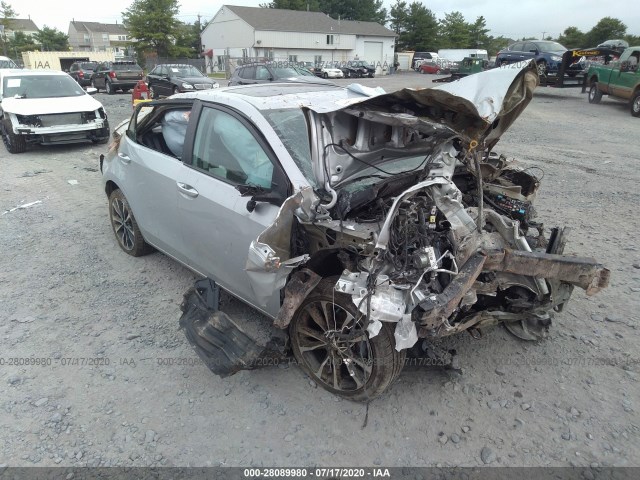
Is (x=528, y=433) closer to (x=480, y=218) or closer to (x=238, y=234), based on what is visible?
(x=480, y=218)

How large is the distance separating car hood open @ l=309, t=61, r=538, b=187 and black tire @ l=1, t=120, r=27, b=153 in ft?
30.2

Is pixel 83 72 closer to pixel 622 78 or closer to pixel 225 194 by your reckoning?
pixel 622 78

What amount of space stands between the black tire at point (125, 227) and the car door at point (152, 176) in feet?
0.64

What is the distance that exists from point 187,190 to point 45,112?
7.90m

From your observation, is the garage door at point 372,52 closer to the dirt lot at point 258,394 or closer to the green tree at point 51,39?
the green tree at point 51,39

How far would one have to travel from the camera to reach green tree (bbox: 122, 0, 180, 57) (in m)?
48.0

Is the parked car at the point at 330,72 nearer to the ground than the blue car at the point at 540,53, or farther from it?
nearer to the ground

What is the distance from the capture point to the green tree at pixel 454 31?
63.3 metres

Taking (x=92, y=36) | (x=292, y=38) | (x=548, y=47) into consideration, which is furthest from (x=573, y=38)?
(x=92, y=36)

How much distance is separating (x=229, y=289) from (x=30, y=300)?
2.08m

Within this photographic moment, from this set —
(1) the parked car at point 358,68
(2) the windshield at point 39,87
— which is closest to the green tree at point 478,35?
(1) the parked car at point 358,68

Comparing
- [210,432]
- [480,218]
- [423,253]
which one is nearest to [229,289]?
[210,432]

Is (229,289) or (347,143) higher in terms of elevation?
(347,143)

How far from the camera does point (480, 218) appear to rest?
2.80 meters
